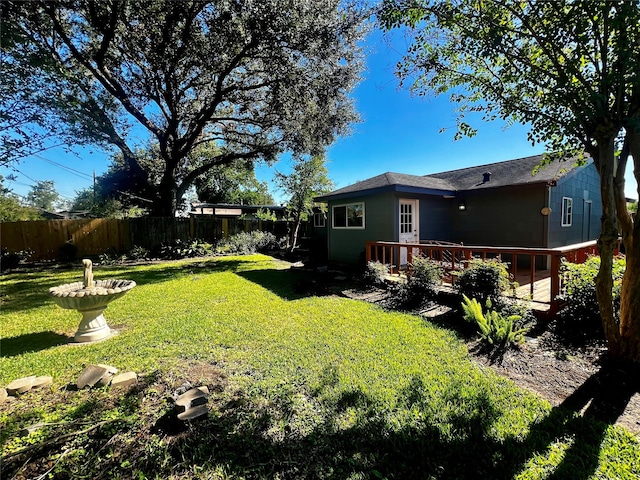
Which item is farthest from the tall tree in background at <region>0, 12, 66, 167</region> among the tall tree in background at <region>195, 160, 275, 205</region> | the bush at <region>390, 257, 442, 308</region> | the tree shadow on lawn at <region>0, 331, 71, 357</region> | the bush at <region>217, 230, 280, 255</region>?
the tall tree in background at <region>195, 160, 275, 205</region>

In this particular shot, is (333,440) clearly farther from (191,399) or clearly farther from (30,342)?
(30,342)

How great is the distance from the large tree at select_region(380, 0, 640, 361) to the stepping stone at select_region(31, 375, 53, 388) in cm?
547

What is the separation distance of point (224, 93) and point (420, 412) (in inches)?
495

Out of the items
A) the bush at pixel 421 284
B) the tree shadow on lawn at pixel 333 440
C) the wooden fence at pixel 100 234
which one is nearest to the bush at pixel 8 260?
the wooden fence at pixel 100 234

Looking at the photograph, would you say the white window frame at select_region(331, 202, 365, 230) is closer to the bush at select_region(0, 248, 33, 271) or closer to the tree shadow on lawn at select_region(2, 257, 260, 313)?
the tree shadow on lawn at select_region(2, 257, 260, 313)

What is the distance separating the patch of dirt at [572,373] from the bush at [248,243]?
39.9 feet

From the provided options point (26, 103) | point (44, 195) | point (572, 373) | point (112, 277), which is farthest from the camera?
point (44, 195)

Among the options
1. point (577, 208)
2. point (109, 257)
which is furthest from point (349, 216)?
A: point (109, 257)

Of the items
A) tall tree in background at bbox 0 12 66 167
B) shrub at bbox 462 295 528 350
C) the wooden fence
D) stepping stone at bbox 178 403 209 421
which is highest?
tall tree in background at bbox 0 12 66 167

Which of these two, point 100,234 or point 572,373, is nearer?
point 572,373

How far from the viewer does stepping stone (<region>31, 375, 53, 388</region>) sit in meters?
2.76

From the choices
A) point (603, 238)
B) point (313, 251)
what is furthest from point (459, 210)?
point (603, 238)

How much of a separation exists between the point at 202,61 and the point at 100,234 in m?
8.61

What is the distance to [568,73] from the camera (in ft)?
9.48
